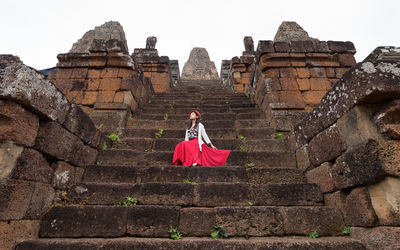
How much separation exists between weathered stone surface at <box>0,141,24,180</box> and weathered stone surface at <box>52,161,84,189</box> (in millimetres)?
616

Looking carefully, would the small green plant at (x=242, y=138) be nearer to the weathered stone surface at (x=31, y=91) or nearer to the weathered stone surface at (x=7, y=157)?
the weathered stone surface at (x=31, y=91)

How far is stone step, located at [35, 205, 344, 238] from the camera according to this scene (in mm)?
2301

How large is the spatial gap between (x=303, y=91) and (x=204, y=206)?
434cm

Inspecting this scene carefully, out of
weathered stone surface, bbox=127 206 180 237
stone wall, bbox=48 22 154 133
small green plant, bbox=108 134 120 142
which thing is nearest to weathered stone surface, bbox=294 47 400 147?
weathered stone surface, bbox=127 206 180 237

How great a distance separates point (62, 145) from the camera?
275 cm

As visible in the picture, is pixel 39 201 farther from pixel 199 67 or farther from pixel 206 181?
pixel 199 67

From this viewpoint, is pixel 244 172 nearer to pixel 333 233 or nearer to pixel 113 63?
pixel 333 233

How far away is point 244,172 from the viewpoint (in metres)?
3.27

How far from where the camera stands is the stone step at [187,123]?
5.14 metres

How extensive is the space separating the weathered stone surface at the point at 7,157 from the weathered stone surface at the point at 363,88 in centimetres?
352

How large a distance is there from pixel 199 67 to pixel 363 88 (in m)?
29.3

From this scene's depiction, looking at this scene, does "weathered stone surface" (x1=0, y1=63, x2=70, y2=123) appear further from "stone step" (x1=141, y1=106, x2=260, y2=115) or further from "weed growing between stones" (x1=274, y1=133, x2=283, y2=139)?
"weed growing between stones" (x1=274, y1=133, x2=283, y2=139)

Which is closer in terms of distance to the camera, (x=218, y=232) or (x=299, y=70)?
(x=218, y=232)

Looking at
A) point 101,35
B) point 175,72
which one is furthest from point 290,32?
point 101,35
